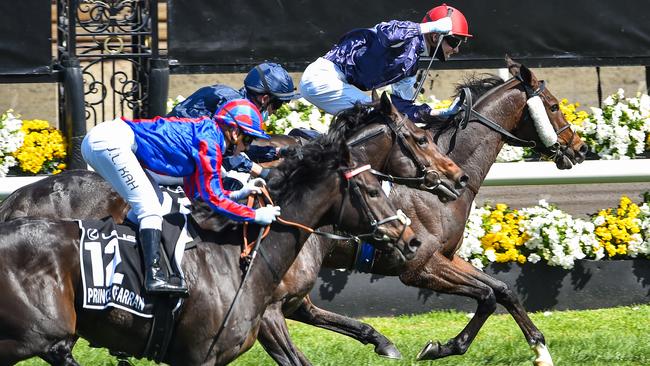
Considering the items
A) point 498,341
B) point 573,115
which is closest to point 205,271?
point 498,341

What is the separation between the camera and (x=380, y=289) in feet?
30.1

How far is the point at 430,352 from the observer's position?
734cm

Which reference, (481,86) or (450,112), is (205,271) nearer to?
(450,112)

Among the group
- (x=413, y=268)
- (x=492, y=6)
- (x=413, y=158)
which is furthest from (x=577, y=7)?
(x=413, y=158)

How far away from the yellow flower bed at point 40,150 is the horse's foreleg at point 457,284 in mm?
3119

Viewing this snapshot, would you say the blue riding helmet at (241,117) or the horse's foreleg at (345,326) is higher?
the blue riding helmet at (241,117)

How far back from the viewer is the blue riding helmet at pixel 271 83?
6.83 m

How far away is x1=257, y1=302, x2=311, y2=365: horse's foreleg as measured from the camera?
253 inches

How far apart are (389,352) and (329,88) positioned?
66.9 inches

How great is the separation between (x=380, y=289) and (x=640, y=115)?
256 centimetres

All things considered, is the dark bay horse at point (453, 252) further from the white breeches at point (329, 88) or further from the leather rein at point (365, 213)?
the leather rein at point (365, 213)

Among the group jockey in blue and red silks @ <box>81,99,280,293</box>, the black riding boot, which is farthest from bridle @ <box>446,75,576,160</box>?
the black riding boot

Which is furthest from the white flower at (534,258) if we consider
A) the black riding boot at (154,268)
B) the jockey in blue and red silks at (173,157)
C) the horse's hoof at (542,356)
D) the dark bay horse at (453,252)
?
the black riding boot at (154,268)

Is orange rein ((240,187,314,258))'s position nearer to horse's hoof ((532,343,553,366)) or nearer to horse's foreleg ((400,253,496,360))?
horse's foreleg ((400,253,496,360))
